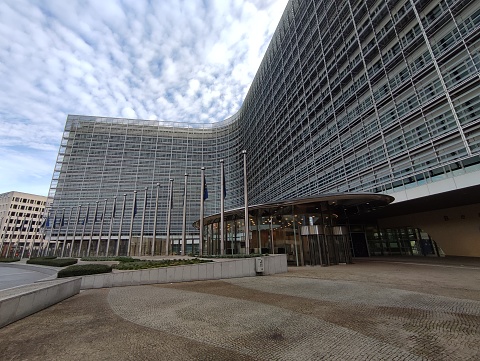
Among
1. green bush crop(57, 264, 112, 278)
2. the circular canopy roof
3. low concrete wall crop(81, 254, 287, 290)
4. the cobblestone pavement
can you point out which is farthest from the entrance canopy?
green bush crop(57, 264, 112, 278)

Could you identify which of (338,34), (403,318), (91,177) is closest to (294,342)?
(403,318)

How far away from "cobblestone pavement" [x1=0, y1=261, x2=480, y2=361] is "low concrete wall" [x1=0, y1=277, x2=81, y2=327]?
0.27 metres

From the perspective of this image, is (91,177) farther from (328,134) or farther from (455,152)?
(455,152)

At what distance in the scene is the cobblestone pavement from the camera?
4.52 m

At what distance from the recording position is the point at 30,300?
7.59m

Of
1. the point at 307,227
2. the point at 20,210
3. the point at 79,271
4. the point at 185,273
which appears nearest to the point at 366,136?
the point at 307,227

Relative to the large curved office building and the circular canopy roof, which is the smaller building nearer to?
the large curved office building

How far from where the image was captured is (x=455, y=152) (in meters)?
20.6

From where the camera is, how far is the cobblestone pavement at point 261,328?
14.8ft

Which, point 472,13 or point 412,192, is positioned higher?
point 472,13

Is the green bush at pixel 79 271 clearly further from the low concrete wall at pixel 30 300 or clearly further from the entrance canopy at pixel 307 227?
the entrance canopy at pixel 307 227

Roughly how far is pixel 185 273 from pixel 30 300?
8.20 metres

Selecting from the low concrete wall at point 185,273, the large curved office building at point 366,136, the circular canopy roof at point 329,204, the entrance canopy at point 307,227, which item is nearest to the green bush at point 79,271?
the low concrete wall at point 185,273

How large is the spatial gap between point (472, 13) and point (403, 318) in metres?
27.9
